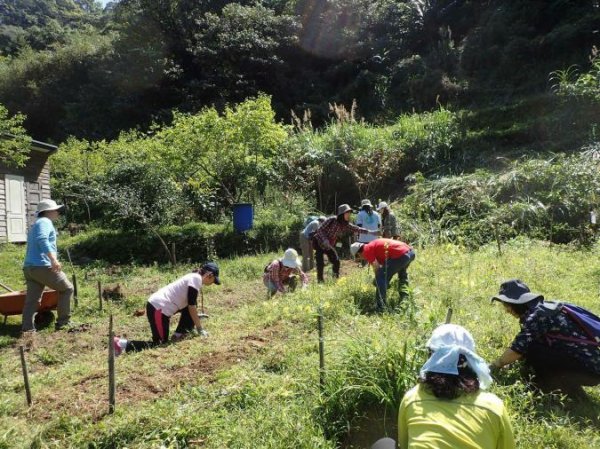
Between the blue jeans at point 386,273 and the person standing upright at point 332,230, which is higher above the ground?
the person standing upright at point 332,230

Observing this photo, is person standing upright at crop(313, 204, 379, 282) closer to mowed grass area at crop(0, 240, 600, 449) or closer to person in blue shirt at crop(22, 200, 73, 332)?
mowed grass area at crop(0, 240, 600, 449)

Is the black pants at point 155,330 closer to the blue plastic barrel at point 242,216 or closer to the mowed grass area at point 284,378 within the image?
the mowed grass area at point 284,378


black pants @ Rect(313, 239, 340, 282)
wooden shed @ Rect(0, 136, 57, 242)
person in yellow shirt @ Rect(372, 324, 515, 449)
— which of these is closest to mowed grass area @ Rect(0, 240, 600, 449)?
person in yellow shirt @ Rect(372, 324, 515, 449)

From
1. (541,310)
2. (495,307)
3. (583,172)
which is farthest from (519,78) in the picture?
(541,310)

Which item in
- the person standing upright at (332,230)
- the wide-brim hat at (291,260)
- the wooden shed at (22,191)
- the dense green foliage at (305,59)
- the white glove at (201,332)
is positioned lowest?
the white glove at (201,332)

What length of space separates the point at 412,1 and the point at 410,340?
A: 2349 cm

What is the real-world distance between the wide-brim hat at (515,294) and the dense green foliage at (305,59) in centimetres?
1491

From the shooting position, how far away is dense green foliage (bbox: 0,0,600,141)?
61.9 ft

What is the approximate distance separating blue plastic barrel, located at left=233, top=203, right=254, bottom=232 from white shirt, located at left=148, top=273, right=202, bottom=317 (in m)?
6.71

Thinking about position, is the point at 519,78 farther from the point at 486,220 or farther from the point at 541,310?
the point at 541,310

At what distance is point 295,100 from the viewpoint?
25.0 m

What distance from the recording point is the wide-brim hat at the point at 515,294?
3.50 metres

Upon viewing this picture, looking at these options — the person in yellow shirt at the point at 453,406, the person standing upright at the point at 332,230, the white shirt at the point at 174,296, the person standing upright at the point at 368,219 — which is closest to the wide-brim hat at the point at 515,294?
the person in yellow shirt at the point at 453,406

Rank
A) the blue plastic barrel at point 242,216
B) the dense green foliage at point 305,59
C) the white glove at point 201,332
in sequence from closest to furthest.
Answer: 1. the white glove at point 201,332
2. the blue plastic barrel at point 242,216
3. the dense green foliage at point 305,59
